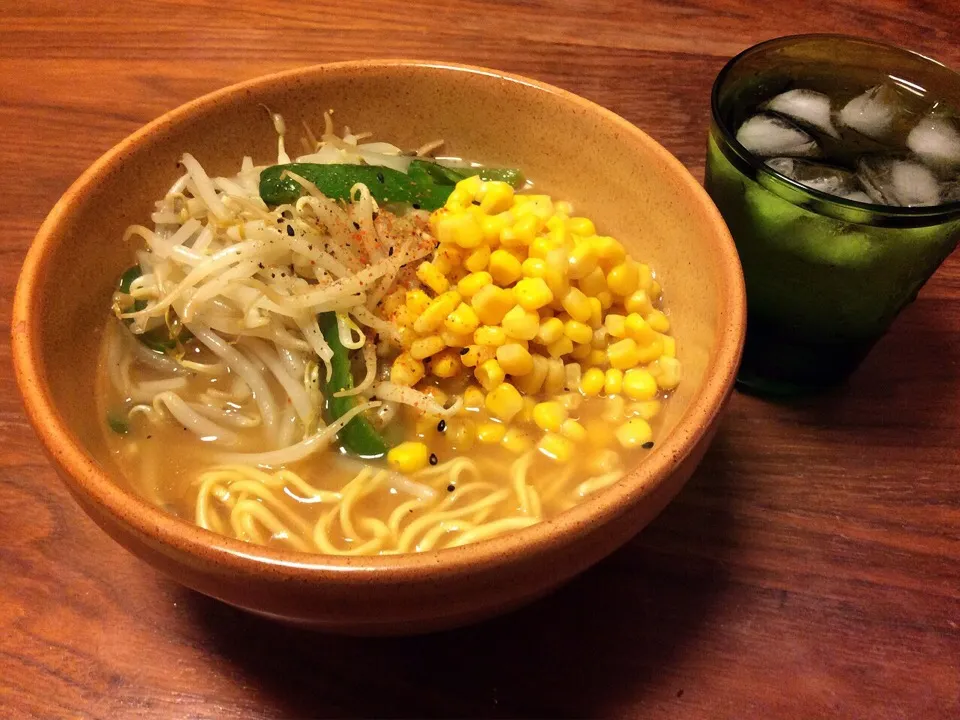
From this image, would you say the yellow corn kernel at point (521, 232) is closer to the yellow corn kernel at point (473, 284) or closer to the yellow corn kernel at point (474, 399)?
the yellow corn kernel at point (473, 284)

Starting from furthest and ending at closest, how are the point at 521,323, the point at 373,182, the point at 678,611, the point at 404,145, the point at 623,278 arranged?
the point at 404,145 → the point at 373,182 → the point at 623,278 → the point at 521,323 → the point at 678,611

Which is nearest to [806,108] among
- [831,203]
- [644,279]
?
[831,203]

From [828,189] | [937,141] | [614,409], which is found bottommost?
[614,409]

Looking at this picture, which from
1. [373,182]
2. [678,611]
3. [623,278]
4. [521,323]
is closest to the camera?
[678,611]

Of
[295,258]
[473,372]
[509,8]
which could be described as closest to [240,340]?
[295,258]

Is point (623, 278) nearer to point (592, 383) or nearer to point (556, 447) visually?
point (592, 383)

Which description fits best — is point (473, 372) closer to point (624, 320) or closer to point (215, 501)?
point (624, 320)
